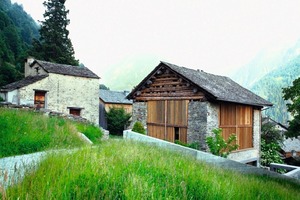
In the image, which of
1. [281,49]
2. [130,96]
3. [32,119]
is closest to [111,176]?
[32,119]

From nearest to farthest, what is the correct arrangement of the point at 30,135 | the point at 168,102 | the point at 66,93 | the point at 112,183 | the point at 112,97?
the point at 112,183, the point at 30,135, the point at 168,102, the point at 66,93, the point at 112,97

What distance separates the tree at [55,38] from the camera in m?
36.7

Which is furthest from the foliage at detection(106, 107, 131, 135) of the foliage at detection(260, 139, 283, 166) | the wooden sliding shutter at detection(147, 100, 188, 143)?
the foliage at detection(260, 139, 283, 166)

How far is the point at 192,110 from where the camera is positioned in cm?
1451

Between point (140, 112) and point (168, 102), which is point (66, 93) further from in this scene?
point (168, 102)

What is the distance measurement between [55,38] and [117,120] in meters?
18.2

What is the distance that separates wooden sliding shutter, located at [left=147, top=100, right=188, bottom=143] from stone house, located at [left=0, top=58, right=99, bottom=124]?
11540mm

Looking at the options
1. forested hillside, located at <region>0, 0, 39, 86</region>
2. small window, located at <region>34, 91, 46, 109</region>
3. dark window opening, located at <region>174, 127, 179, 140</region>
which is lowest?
dark window opening, located at <region>174, 127, 179, 140</region>

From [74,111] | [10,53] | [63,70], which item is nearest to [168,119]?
[74,111]

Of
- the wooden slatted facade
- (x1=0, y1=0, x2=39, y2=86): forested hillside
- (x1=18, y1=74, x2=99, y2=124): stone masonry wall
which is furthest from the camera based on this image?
(x1=0, y1=0, x2=39, y2=86): forested hillside

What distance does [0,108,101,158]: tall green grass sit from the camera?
645cm

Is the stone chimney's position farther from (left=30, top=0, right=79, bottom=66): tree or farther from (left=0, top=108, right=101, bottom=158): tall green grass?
(left=0, top=108, right=101, bottom=158): tall green grass

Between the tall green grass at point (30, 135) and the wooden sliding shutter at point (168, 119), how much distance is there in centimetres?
825

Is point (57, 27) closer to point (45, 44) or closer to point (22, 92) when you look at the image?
point (45, 44)
